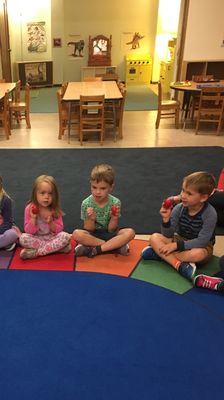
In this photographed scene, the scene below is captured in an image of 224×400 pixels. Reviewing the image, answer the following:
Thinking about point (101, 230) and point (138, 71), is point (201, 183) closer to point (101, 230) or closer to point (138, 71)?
point (101, 230)

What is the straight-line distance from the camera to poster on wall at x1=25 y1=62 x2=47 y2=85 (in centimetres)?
1017

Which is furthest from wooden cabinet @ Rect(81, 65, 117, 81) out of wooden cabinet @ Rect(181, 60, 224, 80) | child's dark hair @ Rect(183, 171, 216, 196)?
child's dark hair @ Rect(183, 171, 216, 196)

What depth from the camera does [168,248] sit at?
2787 millimetres

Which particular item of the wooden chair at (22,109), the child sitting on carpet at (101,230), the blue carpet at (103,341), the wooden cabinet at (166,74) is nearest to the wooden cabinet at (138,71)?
the wooden cabinet at (166,74)

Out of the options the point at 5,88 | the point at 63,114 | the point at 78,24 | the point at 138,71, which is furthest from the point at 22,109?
the point at 138,71

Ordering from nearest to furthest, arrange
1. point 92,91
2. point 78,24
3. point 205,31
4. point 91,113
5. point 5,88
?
1. point 91,113
2. point 92,91
3. point 5,88
4. point 205,31
5. point 78,24

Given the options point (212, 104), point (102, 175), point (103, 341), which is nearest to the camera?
point (103, 341)

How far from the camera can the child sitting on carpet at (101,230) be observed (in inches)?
113

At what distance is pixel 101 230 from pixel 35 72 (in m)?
8.43

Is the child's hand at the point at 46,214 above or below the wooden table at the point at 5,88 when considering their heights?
below

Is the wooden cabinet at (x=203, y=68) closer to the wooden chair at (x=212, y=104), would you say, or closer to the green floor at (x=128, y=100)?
the green floor at (x=128, y=100)

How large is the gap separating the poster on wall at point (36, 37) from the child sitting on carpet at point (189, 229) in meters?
8.80

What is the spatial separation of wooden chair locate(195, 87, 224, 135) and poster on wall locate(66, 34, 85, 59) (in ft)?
17.5

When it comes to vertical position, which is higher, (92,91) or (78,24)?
(78,24)
